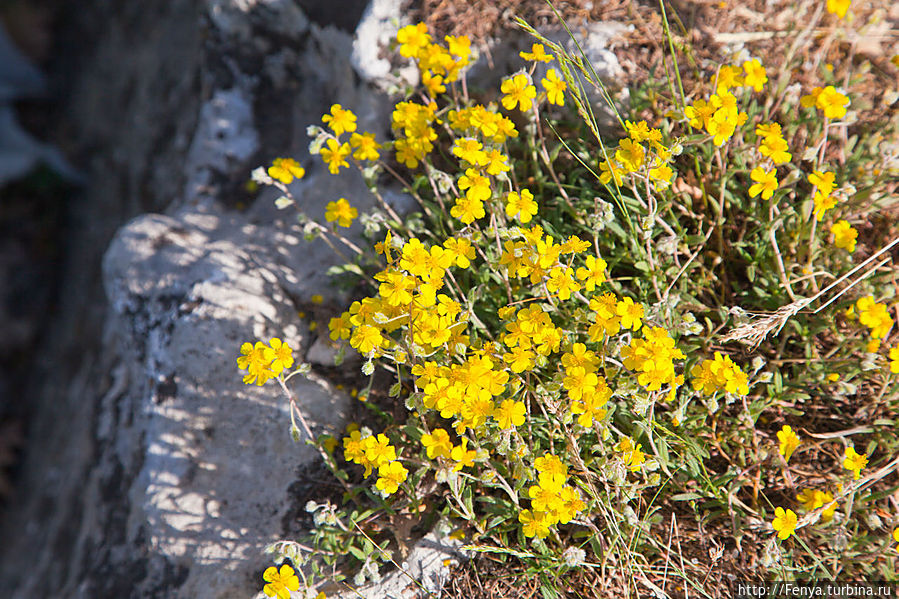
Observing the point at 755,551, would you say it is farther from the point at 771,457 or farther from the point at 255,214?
the point at 255,214

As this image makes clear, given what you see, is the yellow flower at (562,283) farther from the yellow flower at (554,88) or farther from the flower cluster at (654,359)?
Answer: the yellow flower at (554,88)

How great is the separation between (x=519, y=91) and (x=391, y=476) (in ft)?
5.72

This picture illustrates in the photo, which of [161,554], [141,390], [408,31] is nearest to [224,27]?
[408,31]

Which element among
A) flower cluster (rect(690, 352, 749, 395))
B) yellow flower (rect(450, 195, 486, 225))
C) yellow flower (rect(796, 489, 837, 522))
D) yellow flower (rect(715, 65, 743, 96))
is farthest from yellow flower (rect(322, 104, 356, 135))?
yellow flower (rect(796, 489, 837, 522))

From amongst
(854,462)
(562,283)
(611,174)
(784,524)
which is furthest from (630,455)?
(611,174)

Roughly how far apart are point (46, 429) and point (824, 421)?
6725mm

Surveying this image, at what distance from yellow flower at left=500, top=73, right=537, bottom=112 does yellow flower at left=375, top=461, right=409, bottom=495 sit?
5.28 ft

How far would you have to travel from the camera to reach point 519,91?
8.49ft

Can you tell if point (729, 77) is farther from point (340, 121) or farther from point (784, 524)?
point (784, 524)

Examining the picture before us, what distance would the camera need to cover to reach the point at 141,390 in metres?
3.49

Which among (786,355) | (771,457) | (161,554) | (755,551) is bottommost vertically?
(161,554)

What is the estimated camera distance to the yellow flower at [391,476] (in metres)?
2.34

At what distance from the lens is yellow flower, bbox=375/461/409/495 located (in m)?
2.34

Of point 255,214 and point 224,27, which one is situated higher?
point 224,27
